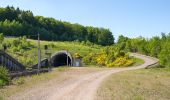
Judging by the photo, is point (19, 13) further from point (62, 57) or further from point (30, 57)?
point (30, 57)

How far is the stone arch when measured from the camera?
344ft

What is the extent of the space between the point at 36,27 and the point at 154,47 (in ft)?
215

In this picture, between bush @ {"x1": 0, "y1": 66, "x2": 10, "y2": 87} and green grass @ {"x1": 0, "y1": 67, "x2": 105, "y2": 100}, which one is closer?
green grass @ {"x1": 0, "y1": 67, "x2": 105, "y2": 100}

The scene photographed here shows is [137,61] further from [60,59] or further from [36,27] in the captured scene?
[36,27]

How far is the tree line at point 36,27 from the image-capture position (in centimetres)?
15438

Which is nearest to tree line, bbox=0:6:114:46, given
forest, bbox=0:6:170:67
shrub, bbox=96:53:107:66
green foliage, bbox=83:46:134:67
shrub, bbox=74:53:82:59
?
forest, bbox=0:6:170:67

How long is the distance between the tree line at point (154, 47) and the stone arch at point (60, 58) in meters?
17.2

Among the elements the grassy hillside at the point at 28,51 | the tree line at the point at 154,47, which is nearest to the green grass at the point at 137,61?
the tree line at the point at 154,47

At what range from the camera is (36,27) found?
168m

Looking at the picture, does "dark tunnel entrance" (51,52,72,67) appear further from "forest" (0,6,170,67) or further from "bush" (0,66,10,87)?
"bush" (0,66,10,87)

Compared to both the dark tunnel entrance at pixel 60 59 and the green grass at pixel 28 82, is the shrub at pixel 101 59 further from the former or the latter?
the green grass at pixel 28 82

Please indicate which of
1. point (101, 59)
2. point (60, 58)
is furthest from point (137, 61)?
point (60, 58)

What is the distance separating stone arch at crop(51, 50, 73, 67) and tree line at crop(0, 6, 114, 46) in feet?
141

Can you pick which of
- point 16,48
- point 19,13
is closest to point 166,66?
point 16,48
